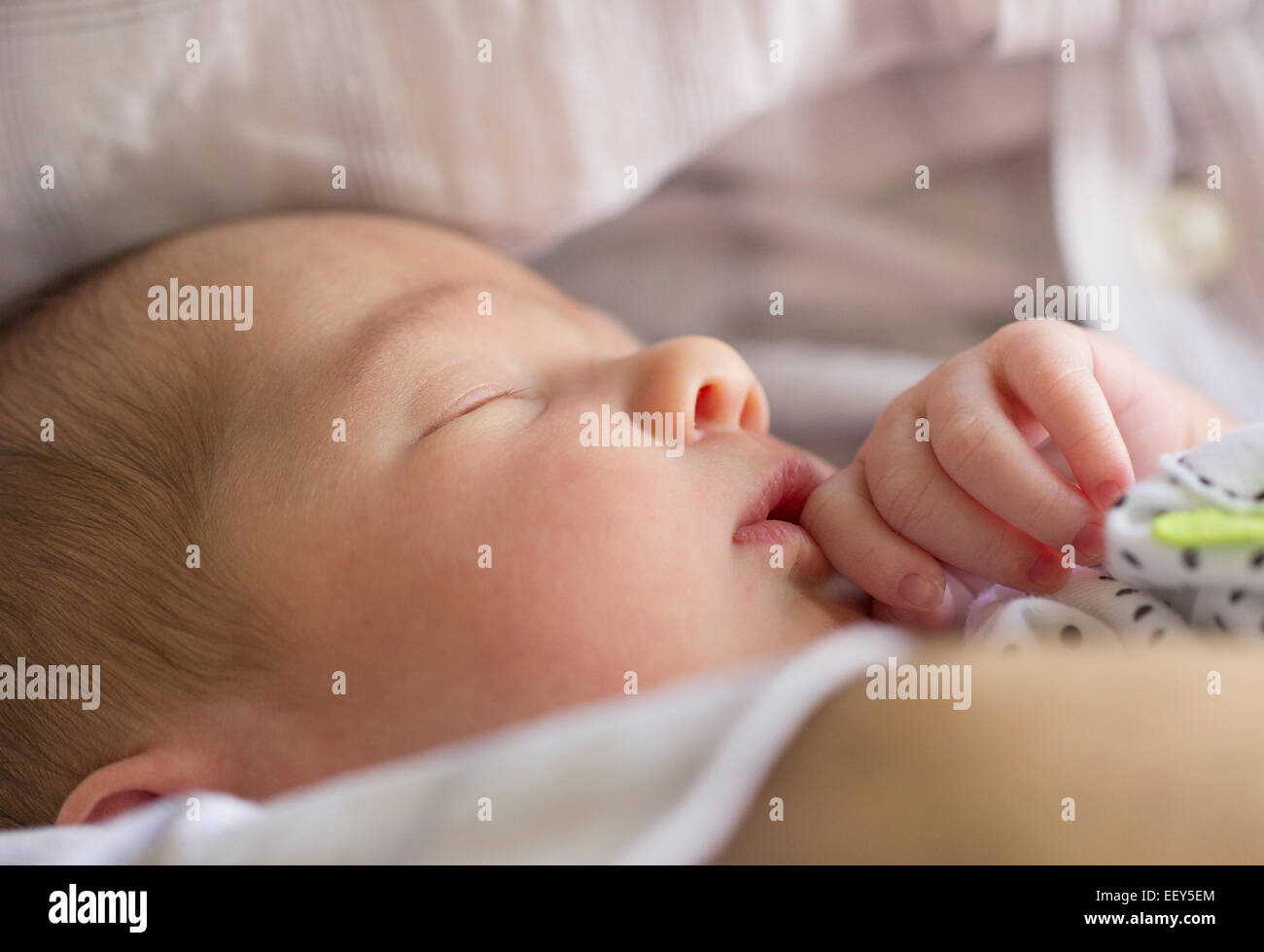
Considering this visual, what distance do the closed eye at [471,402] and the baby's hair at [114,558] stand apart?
0.19 meters

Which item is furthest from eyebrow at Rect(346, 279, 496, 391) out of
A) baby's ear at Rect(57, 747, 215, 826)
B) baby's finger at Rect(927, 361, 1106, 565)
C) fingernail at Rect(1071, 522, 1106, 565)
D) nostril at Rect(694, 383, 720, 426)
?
fingernail at Rect(1071, 522, 1106, 565)

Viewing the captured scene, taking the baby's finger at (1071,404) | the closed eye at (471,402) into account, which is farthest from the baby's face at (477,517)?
the baby's finger at (1071,404)

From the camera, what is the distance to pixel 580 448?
0.84 metres

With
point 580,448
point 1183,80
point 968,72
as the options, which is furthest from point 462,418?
point 1183,80

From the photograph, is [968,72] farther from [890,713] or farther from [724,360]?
[890,713]

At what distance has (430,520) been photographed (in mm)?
809

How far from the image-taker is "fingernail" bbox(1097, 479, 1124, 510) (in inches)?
30.5

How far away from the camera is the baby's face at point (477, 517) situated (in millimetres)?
763

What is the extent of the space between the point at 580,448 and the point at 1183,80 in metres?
1.00

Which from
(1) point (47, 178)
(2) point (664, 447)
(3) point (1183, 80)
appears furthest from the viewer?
(3) point (1183, 80)

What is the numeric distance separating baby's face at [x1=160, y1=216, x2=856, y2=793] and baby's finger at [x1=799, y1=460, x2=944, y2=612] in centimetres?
2

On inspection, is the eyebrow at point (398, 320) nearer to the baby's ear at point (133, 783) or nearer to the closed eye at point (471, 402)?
the closed eye at point (471, 402)

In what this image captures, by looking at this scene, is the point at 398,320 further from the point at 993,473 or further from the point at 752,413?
the point at 993,473
